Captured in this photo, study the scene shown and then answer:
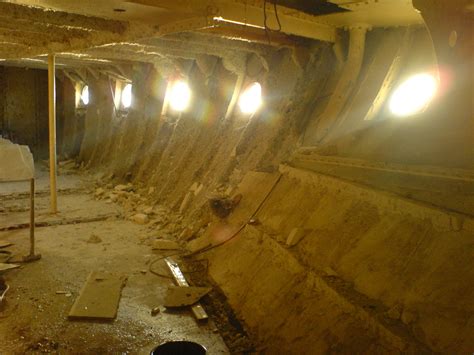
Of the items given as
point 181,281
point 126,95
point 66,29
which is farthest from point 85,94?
point 181,281

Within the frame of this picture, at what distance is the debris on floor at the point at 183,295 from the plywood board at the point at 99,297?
0.55 m

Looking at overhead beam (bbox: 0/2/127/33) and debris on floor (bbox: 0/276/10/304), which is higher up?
overhead beam (bbox: 0/2/127/33)

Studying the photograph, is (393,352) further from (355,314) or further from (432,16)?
(432,16)

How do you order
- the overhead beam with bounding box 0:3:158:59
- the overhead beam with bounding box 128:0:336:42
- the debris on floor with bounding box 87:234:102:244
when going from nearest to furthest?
1. the overhead beam with bounding box 128:0:336:42
2. the overhead beam with bounding box 0:3:158:59
3. the debris on floor with bounding box 87:234:102:244

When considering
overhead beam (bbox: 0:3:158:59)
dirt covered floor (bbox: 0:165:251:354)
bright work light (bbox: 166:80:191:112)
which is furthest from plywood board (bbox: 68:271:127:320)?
bright work light (bbox: 166:80:191:112)

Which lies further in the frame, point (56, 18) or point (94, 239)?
point (94, 239)

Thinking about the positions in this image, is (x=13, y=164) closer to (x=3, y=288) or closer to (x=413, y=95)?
(x=3, y=288)

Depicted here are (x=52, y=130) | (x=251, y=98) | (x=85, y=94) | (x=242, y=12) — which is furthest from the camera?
(x=85, y=94)

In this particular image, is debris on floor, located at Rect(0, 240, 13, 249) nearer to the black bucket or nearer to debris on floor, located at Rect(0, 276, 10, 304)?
debris on floor, located at Rect(0, 276, 10, 304)

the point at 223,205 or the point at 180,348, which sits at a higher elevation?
the point at 223,205

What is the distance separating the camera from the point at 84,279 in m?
4.66

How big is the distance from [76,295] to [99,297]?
318 millimetres

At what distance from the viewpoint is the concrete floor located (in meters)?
3.42

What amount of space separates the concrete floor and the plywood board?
80mm
